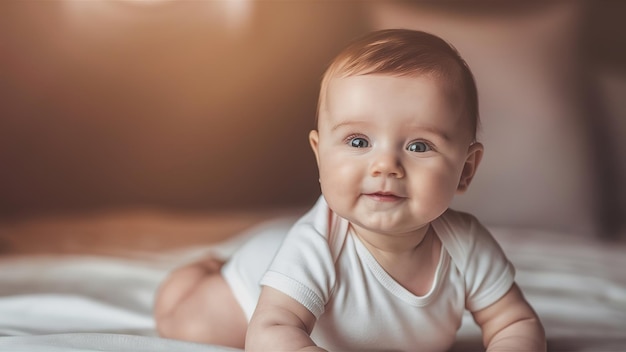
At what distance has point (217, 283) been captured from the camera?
1032 millimetres

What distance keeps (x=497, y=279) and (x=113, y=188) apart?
1.71 meters

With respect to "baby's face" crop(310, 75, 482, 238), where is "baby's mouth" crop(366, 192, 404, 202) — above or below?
below

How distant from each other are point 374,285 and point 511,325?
172 mm

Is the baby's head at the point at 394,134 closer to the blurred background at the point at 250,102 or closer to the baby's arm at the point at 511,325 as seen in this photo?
the baby's arm at the point at 511,325

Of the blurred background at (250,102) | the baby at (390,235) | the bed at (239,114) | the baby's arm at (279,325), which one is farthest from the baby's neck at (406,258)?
the blurred background at (250,102)

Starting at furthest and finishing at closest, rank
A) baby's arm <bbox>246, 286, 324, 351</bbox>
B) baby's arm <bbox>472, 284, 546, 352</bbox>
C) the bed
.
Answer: the bed < baby's arm <bbox>472, 284, 546, 352</bbox> < baby's arm <bbox>246, 286, 324, 351</bbox>

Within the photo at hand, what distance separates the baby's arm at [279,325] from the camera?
0.74 meters

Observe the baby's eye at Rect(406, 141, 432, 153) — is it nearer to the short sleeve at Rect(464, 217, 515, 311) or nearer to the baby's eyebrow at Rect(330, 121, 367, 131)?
the baby's eyebrow at Rect(330, 121, 367, 131)

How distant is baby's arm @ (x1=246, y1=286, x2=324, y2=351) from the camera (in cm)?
74

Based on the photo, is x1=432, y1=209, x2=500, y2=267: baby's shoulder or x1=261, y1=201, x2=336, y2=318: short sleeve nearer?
x1=261, y1=201, x2=336, y2=318: short sleeve

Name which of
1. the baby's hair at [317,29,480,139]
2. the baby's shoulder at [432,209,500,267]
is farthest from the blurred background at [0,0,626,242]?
the baby's hair at [317,29,480,139]

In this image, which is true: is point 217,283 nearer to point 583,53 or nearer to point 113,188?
point 113,188

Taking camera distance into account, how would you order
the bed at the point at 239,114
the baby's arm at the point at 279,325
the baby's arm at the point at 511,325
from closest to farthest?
1. the baby's arm at the point at 279,325
2. the baby's arm at the point at 511,325
3. the bed at the point at 239,114

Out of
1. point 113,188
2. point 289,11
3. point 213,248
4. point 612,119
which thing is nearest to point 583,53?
point 612,119
